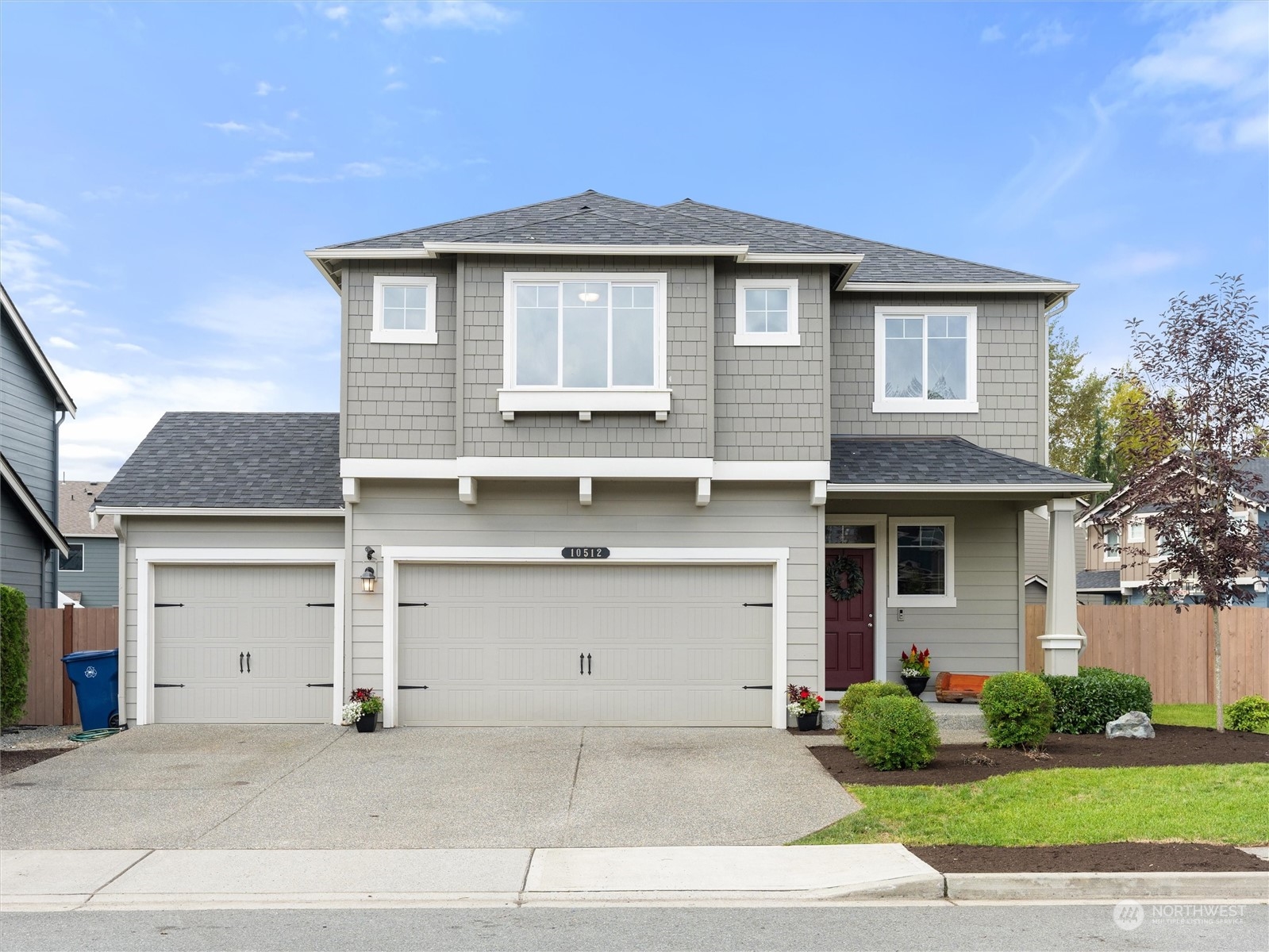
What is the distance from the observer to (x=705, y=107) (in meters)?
19.2

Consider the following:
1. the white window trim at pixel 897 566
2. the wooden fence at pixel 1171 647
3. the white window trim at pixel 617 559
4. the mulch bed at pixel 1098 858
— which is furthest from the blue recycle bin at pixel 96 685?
the wooden fence at pixel 1171 647

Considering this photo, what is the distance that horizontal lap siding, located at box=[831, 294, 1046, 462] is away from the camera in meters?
14.8

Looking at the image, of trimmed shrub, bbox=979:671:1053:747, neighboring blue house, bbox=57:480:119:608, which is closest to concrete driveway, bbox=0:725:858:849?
trimmed shrub, bbox=979:671:1053:747

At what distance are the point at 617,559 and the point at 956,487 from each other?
435 centimetres

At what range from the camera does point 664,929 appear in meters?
5.94

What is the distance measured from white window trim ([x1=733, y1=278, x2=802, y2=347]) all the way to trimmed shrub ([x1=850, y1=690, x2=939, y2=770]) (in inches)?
188

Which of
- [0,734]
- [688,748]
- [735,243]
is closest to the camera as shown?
[688,748]

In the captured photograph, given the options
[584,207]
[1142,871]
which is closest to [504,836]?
[1142,871]

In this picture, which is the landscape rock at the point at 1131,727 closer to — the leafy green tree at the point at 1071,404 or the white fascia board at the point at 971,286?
the white fascia board at the point at 971,286

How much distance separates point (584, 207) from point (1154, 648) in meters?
11.7

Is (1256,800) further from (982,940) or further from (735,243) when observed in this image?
(735,243)

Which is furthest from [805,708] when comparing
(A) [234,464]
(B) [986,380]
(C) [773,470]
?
(A) [234,464]

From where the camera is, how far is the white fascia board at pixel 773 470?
12820 mm

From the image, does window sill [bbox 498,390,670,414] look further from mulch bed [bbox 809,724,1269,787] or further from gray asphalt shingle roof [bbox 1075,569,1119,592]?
gray asphalt shingle roof [bbox 1075,569,1119,592]
